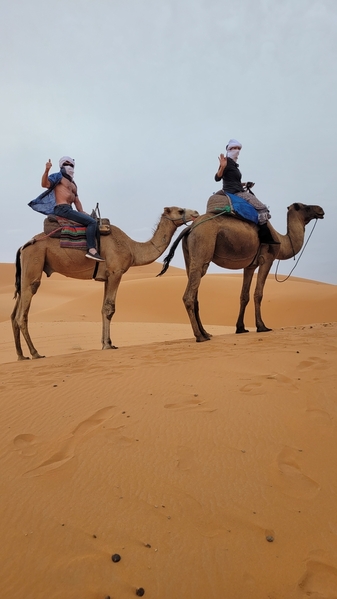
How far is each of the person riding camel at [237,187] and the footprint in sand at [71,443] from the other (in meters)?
5.53

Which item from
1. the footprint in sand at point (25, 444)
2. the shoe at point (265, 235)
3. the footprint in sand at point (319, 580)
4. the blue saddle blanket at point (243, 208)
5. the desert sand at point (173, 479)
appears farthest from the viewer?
the shoe at point (265, 235)

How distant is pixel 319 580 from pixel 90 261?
6.06m

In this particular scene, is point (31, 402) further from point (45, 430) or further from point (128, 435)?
point (128, 435)

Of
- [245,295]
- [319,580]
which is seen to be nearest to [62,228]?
[245,295]

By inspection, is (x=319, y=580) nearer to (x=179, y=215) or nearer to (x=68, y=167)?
(x=179, y=215)

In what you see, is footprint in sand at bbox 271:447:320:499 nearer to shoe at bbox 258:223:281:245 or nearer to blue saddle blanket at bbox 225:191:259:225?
blue saddle blanket at bbox 225:191:259:225

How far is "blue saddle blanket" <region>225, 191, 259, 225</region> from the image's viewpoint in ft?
24.8

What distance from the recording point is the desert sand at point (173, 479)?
1889 millimetres

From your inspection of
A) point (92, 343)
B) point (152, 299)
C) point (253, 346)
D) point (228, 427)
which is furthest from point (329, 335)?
point (152, 299)

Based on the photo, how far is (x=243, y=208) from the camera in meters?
7.61

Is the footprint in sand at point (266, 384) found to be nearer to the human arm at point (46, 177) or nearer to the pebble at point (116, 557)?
the pebble at point (116, 557)

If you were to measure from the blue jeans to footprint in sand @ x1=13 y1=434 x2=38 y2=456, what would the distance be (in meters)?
4.28

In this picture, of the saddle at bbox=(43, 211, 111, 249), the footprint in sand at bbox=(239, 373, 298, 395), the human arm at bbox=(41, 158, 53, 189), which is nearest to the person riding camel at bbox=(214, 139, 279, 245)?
the saddle at bbox=(43, 211, 111, 249)

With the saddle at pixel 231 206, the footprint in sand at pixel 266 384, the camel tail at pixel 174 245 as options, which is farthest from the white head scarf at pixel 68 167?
the footprint in sand at pixel 266 384
